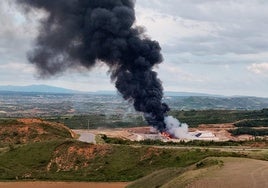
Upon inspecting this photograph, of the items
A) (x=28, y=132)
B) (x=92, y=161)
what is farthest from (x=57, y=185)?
(x=28, y=132)

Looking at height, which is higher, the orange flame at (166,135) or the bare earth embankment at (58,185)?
the orange flame at (166,135)

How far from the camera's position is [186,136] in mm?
113875

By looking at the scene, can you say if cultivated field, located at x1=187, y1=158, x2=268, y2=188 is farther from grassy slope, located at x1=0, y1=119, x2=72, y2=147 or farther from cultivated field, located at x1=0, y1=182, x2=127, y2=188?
grassy slope, located at x1=0, y1=119, x2=72, y2=147

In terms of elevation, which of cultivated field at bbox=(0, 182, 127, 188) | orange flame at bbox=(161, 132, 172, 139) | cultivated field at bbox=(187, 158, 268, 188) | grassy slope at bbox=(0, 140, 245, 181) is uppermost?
cultivated field at bbox=(187, 158, 268, 188)

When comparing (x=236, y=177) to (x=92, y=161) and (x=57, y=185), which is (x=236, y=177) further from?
(x=92, y=161)

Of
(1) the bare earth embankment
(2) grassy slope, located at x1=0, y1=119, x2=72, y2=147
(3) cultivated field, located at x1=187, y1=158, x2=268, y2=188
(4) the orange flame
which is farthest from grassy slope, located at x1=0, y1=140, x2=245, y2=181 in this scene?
(4) the orange flame

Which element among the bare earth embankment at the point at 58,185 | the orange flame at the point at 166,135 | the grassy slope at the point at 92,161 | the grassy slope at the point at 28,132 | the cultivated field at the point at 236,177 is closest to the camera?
the cultivated field at the point at 236,177

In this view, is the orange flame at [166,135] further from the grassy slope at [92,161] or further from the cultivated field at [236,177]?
the cultivated field at [236,177]

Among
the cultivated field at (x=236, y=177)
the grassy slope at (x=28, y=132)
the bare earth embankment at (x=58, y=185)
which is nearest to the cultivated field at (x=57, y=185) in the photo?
the bare earth embankment at (x=58, y=185)

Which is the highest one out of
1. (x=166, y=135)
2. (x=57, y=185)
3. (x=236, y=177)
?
(x=236, y=177)

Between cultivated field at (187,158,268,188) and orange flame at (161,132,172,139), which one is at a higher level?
cultivated field at (187,158,268,188)

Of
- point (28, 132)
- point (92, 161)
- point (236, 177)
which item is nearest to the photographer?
point (236, 177)

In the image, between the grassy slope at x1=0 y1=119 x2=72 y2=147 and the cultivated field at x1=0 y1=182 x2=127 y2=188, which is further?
the grassy slope at x1=0 y1=119 x2=72 y2=147

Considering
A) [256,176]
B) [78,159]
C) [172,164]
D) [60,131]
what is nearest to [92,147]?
[78,159]
